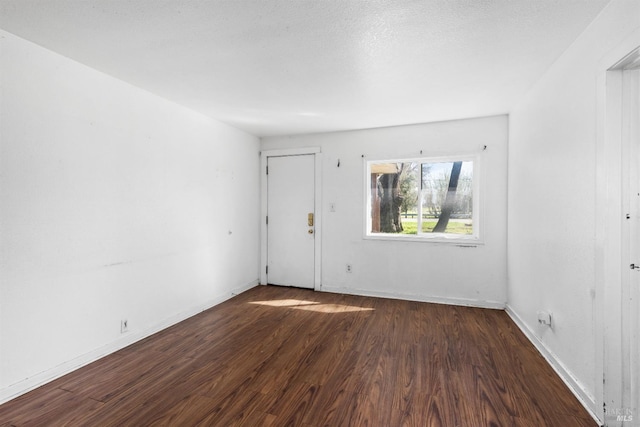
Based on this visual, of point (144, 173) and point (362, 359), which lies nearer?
point (362, 359)

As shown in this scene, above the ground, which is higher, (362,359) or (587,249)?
(587,249)

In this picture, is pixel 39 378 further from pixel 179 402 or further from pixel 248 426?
pixel 248 426

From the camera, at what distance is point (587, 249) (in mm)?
1846

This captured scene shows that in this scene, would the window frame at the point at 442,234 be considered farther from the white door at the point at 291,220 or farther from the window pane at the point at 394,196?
the white door at the point at 291,220

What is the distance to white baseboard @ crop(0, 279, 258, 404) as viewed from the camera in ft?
6.26

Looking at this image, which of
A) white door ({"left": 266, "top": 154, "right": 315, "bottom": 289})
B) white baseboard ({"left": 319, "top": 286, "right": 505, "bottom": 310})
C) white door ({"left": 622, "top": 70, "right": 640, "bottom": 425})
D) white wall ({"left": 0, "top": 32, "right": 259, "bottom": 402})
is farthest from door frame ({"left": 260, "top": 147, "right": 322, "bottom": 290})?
white door ({"left": 622, "top": 70, "right": 640, "bottom": 425})

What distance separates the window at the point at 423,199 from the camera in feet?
12.5

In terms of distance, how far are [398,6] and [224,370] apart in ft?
8.89

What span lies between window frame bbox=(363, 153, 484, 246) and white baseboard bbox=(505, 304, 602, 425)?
113 cm

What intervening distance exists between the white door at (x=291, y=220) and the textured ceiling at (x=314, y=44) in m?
1.49

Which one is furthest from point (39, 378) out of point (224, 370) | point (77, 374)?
point (224, 370)

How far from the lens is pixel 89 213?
7.70 feet

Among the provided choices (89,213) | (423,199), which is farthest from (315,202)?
(89,213)

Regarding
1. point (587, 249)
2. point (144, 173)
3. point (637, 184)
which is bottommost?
point (587, 249)
